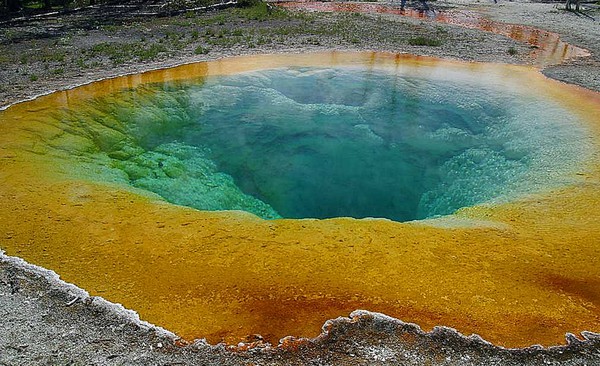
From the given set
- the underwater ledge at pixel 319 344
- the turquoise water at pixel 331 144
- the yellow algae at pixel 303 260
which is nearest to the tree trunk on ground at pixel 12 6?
the turquoise water at pixel 331 144

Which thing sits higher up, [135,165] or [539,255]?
[539,255]

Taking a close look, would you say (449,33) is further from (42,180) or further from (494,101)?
(42,180)

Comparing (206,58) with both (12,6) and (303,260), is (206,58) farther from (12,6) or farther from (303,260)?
(12,6)

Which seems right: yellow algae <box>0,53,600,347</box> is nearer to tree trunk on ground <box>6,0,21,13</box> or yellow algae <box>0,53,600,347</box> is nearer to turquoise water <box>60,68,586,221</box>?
turquoise water <box>60,68,586,221</box>

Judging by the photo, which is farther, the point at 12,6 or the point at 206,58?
the point at 12,6

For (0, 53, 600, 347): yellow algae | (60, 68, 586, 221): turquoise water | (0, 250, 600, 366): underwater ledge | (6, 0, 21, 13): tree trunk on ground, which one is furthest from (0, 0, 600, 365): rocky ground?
(60, 68, 586, 221): turquoise water

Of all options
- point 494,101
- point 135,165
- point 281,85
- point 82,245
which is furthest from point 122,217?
point 494,101

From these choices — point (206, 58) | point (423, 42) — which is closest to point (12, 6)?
point (206, 58)
